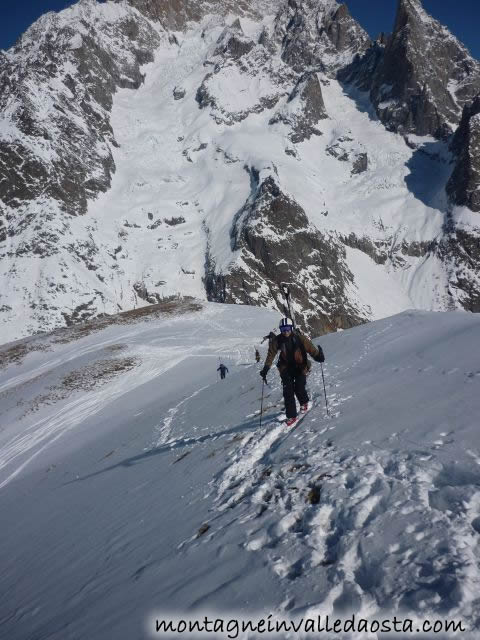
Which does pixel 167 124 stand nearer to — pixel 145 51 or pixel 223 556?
pixel 145 51

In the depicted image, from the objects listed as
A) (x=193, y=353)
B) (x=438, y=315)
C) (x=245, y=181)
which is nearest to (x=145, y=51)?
(x=245, y=181)

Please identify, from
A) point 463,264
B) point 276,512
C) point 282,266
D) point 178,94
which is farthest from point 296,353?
point 178,94

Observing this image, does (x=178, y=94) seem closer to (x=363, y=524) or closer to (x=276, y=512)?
(x=276, y=512)

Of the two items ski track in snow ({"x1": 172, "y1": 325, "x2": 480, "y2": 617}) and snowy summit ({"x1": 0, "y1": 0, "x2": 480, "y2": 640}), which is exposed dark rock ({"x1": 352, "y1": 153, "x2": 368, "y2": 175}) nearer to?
snowy summit ({"x1": 0, "y1": 0, "x2": 480, "y2": 640})

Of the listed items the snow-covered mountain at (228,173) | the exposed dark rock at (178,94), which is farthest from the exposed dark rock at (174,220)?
the exposed dark rock at (178,94)

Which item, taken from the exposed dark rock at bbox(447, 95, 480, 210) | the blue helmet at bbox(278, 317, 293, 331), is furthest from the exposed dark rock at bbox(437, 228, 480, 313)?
the blue helmet at bbox(278, 317, 293, 331)

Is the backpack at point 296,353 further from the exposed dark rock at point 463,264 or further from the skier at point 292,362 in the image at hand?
the exposed dark rock at point 463,264

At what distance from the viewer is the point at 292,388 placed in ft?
27.8

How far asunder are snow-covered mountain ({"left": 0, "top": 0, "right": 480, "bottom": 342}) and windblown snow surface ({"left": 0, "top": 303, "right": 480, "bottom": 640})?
9338 centimetres

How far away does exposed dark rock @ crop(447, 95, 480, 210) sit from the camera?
5335 inches

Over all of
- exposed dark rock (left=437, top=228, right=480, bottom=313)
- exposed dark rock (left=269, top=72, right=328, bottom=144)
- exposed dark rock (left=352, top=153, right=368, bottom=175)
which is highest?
exposed dark rock (left=269, top=72, right=328, bottom=144)

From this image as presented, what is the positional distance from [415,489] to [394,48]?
8348 inches

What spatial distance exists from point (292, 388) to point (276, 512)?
369 centimetres

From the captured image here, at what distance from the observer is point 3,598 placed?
6199 mm
